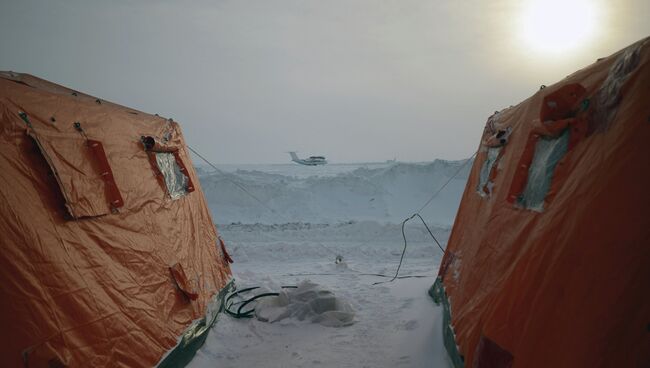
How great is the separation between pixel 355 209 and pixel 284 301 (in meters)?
11.8

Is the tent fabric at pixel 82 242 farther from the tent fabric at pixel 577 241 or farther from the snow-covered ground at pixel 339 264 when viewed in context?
the tent fabric at pixel 577 241

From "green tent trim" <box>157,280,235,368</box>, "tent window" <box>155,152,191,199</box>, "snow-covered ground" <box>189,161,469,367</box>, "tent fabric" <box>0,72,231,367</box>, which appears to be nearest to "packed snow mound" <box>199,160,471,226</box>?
"snow-covered ground" <box>189,161,469,367</box>

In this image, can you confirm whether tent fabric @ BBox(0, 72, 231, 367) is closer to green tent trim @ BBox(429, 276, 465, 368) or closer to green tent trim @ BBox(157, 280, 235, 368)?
green tent trim @ BBox(157, 280, 235, 368)

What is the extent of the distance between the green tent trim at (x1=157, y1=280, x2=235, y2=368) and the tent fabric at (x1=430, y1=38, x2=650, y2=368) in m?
2.57

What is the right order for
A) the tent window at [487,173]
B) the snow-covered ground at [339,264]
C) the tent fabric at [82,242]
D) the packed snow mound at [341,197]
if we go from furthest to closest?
the packed snow mound at [341,197] < the snow-covered ground at [339,264] < the tent window at [487,173] < the tent fabric at [82,242]

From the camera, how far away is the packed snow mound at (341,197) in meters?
15.9

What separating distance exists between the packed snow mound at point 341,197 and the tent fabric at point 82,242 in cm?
1092

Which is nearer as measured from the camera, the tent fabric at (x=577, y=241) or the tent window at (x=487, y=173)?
the tent fabric at (x=577, y=241)

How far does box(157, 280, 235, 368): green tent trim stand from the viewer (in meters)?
3.46

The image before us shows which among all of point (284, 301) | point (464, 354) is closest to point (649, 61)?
point (464, 354)

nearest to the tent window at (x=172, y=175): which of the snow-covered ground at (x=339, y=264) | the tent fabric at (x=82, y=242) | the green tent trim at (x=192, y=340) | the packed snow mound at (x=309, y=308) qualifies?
the tent fabric at (x=82, y=242)

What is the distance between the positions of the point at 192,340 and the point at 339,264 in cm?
464

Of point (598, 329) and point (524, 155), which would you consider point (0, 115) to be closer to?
point (598, 329)

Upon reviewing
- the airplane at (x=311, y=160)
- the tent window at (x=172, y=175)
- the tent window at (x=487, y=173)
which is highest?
the tent window at (x=487, y=173)
